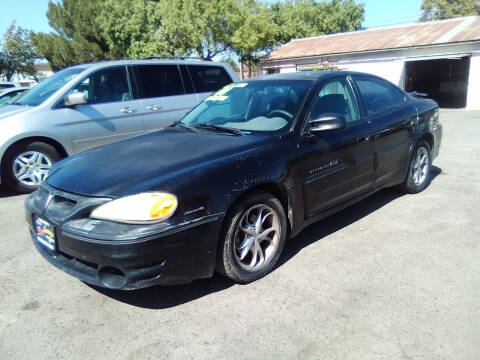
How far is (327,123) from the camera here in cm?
330

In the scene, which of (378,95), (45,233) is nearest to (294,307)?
(45,233)

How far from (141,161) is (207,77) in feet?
15.0

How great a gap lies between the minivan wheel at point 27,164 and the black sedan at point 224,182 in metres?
2.55

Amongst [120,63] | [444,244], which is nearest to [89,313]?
[444,244]

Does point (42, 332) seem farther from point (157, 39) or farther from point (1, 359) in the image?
point (157, 39)

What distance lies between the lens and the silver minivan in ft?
17.8

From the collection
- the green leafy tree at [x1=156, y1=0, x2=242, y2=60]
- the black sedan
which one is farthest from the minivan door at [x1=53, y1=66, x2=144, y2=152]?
the green leafy tree at [x1=156, y1=0, x2=242, y2=60]

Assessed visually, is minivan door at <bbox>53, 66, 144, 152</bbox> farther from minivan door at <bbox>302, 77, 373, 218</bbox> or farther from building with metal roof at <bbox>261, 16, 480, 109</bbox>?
building with metal roof at <bbox>261, 16, 480, 109</bbox>

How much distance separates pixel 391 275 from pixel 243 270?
1.17 meters

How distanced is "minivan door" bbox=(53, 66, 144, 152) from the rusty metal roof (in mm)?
15758

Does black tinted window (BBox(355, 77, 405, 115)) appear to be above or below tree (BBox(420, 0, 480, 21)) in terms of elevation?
Answer: below

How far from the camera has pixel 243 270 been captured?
296cm

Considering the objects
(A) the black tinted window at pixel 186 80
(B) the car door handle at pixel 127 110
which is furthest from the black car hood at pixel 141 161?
(A) the black tinted window at pixel 186 80

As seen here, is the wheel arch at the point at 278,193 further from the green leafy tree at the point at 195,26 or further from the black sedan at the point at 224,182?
the green leafy tree at the point at 195,26
